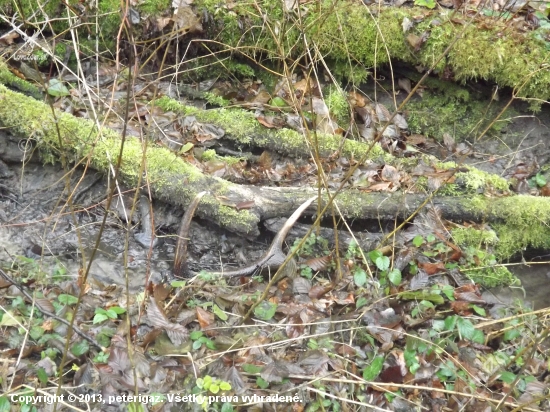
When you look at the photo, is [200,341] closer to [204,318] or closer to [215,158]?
[204,318]

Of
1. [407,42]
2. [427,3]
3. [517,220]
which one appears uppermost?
[427,3]

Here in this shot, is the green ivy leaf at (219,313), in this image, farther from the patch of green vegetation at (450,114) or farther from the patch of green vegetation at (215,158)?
the patch of green vegetation at (450,114)

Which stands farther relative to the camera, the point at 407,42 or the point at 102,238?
the point at 407,42

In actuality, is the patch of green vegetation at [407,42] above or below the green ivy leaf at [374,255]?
above

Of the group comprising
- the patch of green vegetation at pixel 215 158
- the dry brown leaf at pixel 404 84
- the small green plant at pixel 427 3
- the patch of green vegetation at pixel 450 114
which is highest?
the small green plant at pixel 427 3

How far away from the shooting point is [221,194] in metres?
3.62

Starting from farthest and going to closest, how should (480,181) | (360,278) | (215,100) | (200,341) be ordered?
(215,100)
(480,181)
(360,278)
(200,341)

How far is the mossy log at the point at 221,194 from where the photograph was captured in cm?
361

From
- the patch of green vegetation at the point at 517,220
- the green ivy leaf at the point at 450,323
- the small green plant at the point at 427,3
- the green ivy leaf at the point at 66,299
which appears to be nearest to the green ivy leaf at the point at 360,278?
the green ivy leaf at the point at 450,323

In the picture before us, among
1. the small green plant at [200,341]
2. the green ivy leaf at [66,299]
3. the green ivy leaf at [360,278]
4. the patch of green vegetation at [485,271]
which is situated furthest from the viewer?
the patch of green vegetation at [485,271]

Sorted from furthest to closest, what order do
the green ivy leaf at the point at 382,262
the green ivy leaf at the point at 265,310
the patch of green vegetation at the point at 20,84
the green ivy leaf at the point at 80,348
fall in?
the patch of green vegetation at the point at 20,84 → the green ivy leaf at the point at 382,262 → the green ivy leaf at the point at 265,310 → the green ivy leaf at the point at 80,348

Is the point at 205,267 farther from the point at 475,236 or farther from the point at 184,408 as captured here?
the point at 475,236

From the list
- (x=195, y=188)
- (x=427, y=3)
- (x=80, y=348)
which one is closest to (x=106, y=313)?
(x=80, y=348)

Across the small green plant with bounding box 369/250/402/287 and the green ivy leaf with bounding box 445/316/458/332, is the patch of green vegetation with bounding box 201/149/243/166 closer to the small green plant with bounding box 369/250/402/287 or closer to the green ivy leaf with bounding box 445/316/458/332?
the small green plant with bounding box 369/250/402/287
